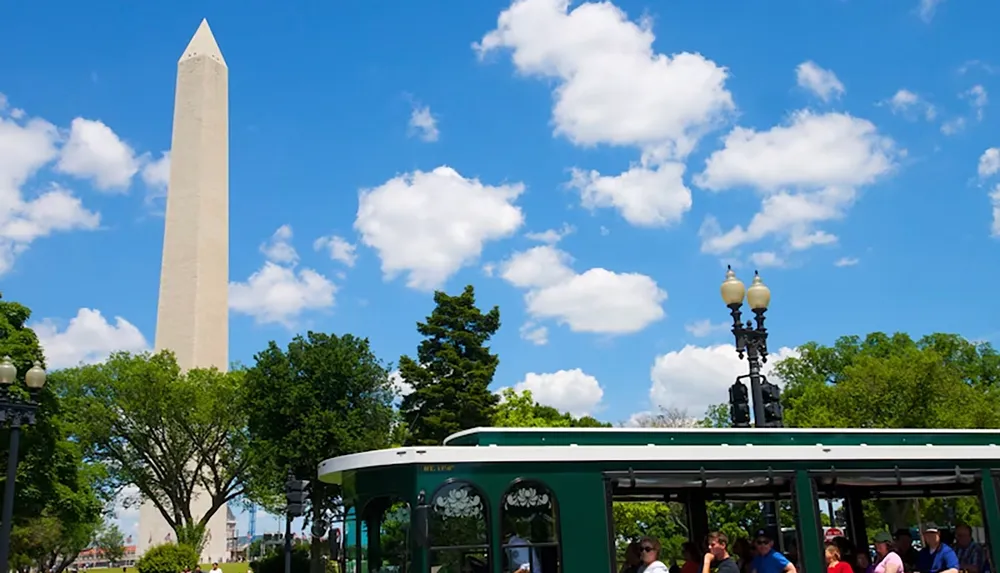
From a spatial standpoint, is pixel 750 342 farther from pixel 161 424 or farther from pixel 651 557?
pixel 161 424

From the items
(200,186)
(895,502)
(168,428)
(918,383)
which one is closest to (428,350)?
(168,428)

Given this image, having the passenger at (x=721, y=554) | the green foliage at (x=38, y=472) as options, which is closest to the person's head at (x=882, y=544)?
the passenger at (x=721, y=554)

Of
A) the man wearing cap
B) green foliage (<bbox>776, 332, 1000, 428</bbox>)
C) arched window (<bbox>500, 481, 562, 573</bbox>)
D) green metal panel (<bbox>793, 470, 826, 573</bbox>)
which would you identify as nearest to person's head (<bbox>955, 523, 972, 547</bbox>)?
the man wearing cap

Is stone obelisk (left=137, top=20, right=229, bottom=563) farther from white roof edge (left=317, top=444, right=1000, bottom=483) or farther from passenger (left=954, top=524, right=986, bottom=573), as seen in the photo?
passenger (left=954, top=524, right=986, bottom=573)

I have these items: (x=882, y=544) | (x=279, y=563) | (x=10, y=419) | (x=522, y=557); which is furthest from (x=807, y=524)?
(x=279, y=563)

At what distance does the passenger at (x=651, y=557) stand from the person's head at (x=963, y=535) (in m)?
3.91

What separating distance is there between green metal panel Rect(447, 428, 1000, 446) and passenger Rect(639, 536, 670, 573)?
1190 millimetres

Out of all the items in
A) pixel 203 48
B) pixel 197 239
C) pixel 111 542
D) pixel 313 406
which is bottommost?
pixel 111 542

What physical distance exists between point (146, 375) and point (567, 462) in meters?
40.9

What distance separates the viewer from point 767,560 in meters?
8.92

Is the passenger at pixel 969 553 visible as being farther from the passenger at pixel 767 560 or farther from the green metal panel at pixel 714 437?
the passenger at pixel 767 560

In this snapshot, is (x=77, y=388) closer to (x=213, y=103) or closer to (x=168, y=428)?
(x=168, y=428)

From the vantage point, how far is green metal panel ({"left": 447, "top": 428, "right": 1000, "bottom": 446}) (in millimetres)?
9297

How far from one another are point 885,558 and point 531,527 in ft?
13.1
